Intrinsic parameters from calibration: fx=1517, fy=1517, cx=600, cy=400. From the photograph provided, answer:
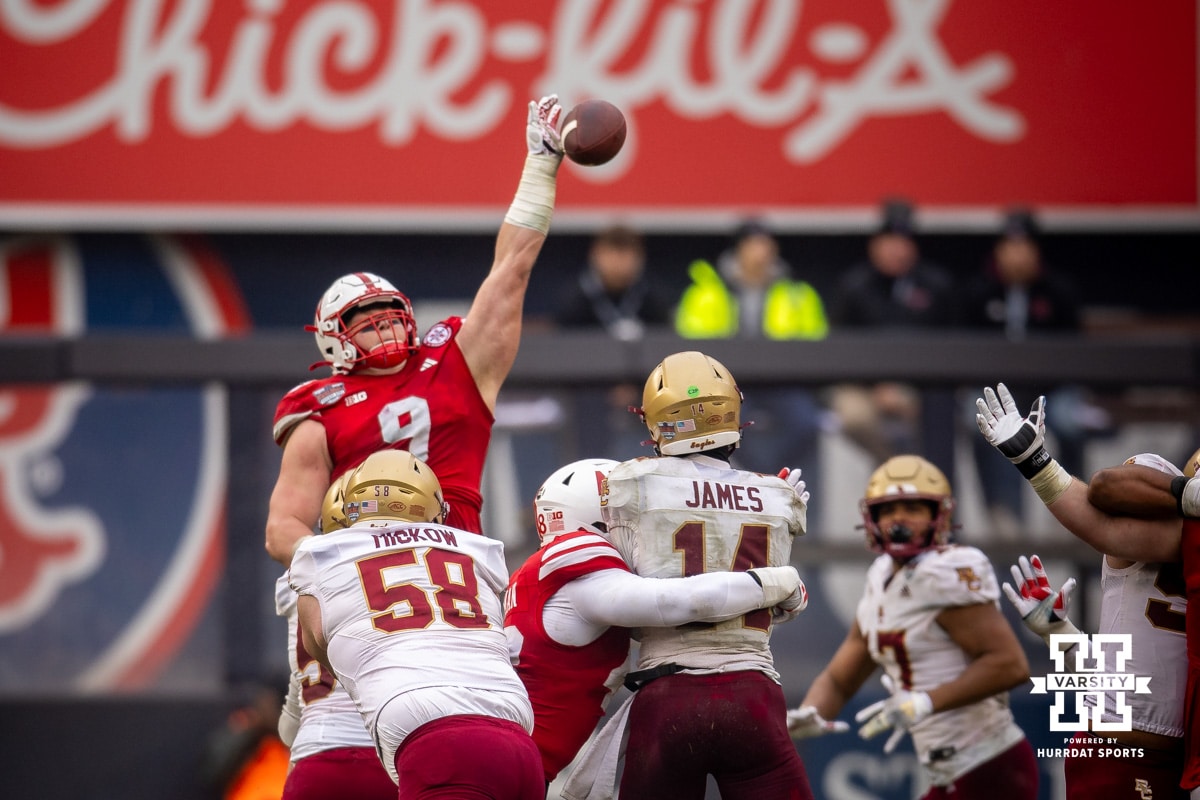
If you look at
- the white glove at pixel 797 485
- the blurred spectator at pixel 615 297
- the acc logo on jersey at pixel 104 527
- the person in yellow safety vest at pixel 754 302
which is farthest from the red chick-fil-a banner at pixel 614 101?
the white glove at pixel 797 485

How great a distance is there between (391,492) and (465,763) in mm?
893

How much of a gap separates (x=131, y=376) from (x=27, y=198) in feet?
10.8

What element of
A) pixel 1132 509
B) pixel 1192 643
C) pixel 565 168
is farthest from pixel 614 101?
pixel 1192 643

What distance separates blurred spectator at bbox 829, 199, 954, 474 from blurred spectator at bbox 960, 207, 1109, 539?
19 cm

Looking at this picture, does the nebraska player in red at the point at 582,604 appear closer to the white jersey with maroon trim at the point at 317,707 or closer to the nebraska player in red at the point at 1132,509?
the white jersey with maroon trim at the point at 317,707

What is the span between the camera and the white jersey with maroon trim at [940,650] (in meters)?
5.70

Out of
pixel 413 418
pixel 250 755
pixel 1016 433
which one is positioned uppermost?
pixel 413 418

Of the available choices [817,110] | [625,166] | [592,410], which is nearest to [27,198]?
[625,166]

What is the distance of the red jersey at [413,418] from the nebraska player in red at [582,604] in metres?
0.35

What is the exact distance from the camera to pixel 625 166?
11344mm

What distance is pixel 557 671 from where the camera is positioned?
484 cm

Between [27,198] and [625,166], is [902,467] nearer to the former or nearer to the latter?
[625,166]

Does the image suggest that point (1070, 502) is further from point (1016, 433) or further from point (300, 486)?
point (300, 486)

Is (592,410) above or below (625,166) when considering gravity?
below
